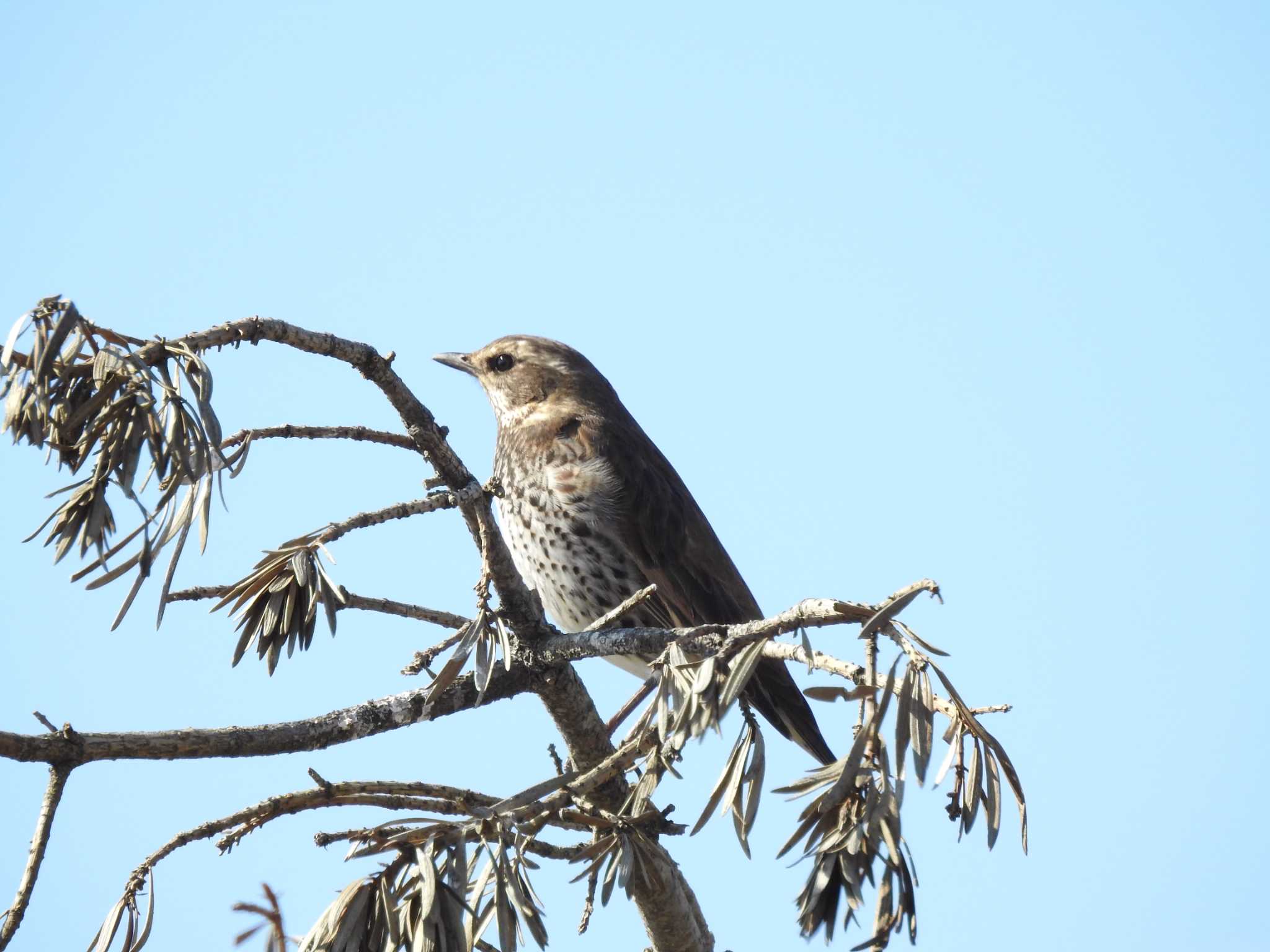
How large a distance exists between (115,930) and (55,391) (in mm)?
1300

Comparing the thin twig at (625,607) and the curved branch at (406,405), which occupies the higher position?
the curved branch at (406,405)

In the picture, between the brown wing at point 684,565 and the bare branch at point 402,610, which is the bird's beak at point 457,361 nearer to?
the brown wing at point 684,565

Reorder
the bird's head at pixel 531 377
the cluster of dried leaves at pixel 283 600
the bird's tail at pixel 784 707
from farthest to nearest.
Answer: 1. the bird's head at pixel 531 377
2. the bird's tail at pixel 784 707
3. the cluster of dried leaves at pixel 283 600

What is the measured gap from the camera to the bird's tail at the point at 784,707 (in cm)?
538

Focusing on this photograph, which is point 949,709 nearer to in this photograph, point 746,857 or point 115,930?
point 746,857

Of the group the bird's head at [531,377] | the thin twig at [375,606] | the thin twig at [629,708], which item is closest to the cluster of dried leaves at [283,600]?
the thin twig at [375,606]

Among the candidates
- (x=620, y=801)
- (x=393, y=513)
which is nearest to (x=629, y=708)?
(x=620, y=801)

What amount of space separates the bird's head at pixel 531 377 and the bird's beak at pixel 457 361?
0.10 ft

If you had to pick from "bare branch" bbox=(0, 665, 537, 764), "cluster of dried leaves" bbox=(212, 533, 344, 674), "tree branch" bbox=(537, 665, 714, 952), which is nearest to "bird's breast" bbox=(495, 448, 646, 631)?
"tree branch" bbox=(537, 665, 714, 952)

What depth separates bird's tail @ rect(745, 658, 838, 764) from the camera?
17.7 ft

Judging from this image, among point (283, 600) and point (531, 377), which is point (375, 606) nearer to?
point (283, 600)

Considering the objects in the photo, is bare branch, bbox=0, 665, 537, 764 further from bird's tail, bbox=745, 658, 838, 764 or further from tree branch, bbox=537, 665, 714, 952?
bird's tail, bbox=745, 658, 838, 764

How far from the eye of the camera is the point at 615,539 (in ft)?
19.0

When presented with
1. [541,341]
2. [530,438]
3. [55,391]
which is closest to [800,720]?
[530,438]
